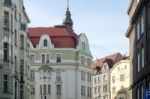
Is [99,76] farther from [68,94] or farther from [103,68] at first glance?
[68,94]

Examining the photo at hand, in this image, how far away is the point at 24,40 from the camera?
199 ft

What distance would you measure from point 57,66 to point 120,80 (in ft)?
74.2

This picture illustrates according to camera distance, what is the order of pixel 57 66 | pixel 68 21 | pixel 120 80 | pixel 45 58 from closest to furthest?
pixel 57 66 < pixel 45 58 < pixel 68 21 < pixel 120 80

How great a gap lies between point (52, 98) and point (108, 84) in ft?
A: 101

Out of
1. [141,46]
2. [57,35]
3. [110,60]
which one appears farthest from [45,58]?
[141,46]

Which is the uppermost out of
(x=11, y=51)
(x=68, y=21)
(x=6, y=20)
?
(x=68, y=21)

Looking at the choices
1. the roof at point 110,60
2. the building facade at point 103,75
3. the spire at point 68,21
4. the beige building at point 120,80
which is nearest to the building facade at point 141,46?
the spire at point 68,21

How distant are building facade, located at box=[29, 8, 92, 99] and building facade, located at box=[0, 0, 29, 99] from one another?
4664 centimetres

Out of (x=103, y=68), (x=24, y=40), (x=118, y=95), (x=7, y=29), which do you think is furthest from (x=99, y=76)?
(x=7, y=29)

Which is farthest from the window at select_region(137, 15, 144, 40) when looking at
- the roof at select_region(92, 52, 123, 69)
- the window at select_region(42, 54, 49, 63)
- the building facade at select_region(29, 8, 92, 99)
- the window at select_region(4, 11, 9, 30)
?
the roof at select_region(92, 52, 123, 69)

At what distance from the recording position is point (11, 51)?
170ft

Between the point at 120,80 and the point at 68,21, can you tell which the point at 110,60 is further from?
the point at 68,21

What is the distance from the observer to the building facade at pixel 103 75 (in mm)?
136225

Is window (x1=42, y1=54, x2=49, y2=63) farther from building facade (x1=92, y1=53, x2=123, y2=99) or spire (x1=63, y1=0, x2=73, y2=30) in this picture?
building facade (x1=92, y1=53, x2=123, y2=99)
